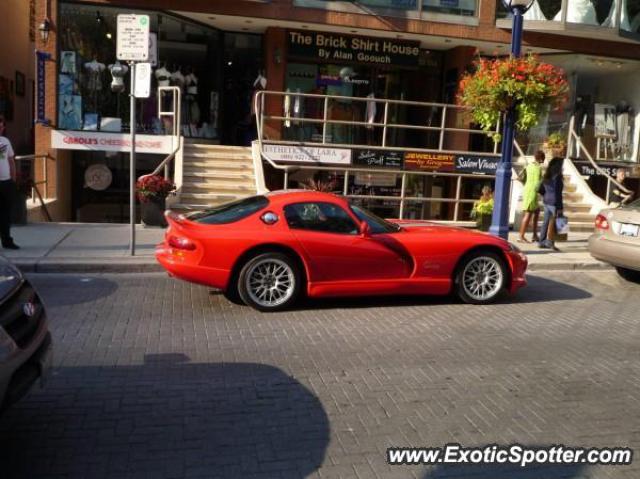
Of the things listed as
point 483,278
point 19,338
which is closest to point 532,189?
point 483,278

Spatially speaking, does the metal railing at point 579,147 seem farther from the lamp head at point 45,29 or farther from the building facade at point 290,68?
the lamp head at point 45,29

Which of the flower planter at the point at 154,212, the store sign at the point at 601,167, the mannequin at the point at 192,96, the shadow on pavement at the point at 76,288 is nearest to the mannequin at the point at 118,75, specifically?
the mannequin at the point at 192,96

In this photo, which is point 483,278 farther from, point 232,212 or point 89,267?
point 89,267

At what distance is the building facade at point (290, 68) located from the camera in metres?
15.5

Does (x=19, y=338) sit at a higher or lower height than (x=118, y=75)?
lower

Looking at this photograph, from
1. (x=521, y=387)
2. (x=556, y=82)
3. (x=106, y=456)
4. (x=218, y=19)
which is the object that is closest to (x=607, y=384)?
(x=521, y=387)

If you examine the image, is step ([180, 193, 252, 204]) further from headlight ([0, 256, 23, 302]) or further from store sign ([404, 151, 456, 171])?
headlight ([0, 256, 23, 302])

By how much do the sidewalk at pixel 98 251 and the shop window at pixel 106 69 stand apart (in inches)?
165

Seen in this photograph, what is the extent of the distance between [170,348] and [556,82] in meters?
7.94

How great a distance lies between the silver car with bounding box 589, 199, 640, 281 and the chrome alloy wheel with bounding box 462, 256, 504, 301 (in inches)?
94.7

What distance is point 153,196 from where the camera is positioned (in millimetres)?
12125

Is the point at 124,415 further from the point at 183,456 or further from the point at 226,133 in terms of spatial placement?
the point at 226,133

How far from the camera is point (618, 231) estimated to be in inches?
360

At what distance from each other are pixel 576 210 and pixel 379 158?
15.9ft
